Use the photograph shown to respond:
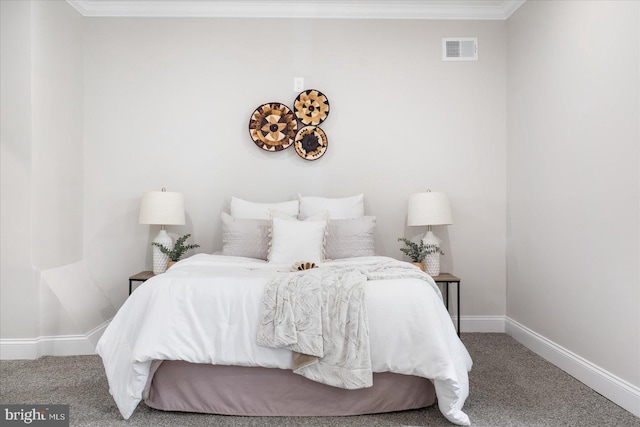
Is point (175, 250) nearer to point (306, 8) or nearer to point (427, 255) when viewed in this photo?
point (427, 255)

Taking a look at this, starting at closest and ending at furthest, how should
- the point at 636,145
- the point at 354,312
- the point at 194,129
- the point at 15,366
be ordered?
the point at 354,312 < the point at 636,145 < the point at 15,366 < the point at 194,129

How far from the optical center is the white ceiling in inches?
160

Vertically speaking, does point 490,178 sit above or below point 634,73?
below

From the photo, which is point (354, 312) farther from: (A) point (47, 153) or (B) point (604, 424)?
(A) point (47, 153)

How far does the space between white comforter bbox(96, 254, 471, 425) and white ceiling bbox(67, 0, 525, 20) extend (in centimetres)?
278

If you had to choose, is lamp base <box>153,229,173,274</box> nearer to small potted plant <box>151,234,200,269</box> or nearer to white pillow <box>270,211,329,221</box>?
small potted plant <box>151,234,200,269</box>

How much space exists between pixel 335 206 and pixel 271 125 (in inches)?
38.5

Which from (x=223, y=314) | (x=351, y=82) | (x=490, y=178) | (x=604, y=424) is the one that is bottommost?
(x=604, y=424)

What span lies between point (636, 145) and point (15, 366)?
164 inches

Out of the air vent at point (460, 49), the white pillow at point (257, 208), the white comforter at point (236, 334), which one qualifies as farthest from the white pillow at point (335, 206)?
the air vent at point (460, 49)

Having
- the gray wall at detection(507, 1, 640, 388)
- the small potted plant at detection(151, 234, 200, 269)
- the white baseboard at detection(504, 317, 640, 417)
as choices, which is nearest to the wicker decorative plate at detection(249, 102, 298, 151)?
the small potted plant at detection(151, 234, 200, 269)

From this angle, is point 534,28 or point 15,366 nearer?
point 15,366

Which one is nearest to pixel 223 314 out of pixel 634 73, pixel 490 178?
pixel 634 73

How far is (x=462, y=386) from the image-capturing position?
2229 millimetres
